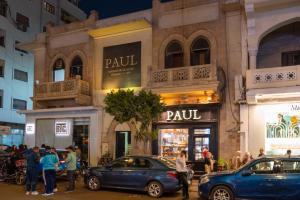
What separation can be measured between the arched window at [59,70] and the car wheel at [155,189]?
14208mm

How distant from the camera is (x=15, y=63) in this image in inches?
1555

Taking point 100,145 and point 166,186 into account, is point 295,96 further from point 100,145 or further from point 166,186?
point 100,145

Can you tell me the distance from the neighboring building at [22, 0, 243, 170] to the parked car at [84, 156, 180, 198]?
6.15 m

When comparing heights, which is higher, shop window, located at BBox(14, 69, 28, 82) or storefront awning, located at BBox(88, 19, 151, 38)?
storefront awning, located at BBox(88, 19, 151, 38)

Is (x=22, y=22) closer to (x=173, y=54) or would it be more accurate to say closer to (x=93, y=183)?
(x=173, y=54)

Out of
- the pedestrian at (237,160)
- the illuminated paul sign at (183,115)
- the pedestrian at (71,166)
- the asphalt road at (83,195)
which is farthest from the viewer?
the illuminated paul sign at (183,115)

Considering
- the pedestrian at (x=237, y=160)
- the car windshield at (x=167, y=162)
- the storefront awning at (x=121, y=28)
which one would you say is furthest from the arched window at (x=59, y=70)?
the car windshield at (x=167, y=162)

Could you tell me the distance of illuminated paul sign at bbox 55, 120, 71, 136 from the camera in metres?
25.3

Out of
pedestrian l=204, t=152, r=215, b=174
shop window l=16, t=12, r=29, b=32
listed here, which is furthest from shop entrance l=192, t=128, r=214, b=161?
shop window l=16, t=12, r=29, b=32

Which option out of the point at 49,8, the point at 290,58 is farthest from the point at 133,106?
the point at 49,8

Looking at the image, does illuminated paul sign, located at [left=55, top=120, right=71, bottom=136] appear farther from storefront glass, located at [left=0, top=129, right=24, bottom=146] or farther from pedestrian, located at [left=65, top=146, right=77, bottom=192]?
storefront glass, located at [left=0, top=129, right=24, bottom=146]

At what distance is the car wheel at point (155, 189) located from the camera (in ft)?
45.9

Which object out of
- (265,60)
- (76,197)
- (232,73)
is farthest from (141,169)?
(265,60)

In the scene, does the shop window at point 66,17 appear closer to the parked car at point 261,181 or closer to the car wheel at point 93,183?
the car wheel at point 93,183
